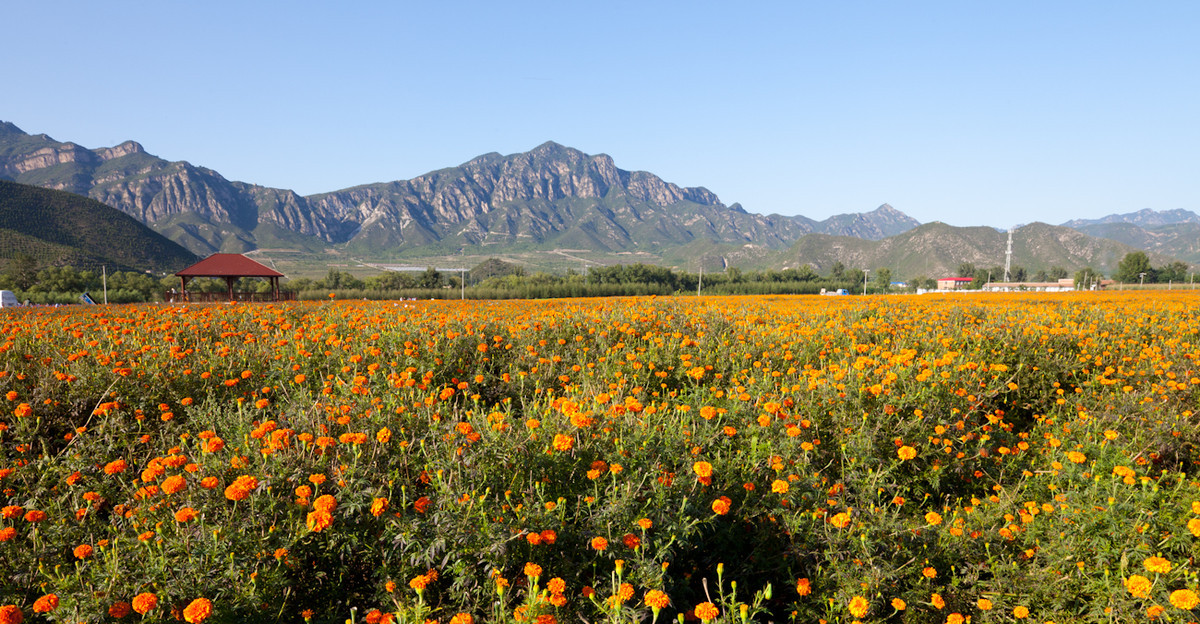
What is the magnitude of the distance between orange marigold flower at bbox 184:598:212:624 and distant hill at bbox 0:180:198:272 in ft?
355

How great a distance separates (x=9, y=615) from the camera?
1642 millimetres

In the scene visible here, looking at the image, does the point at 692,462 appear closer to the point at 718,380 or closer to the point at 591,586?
the point at 591,586

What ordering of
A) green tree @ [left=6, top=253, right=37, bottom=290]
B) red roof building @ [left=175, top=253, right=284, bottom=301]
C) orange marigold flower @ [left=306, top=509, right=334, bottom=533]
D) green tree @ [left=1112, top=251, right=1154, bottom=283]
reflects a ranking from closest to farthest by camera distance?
orange marigold flower @ [left=306, top=509, right=334, bottom=533]
red roof building @ [left=175, top=253, right=284, bottom=301]
green tree @ [left=6, top=253, right=37, bottom=290]
green tree @ [left=1112, top=251, right=1154, bottom=283]

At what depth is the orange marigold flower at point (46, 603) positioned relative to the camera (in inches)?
67.6

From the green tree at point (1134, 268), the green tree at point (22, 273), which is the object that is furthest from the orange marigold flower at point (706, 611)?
the green tree at point (1134, 268)

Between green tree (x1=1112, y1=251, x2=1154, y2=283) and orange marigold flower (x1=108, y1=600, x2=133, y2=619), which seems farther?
green tree (x1=1112, y1=251, x2=1154, y2=283)

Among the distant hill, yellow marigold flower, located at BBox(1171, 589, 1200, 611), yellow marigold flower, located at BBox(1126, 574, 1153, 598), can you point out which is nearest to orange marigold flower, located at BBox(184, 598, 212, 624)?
yellow marigold flower, located at BBox(1171, 589, 1200, 611)

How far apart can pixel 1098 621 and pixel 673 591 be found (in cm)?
199

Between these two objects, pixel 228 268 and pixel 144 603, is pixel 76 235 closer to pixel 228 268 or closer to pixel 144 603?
pixel 228 268

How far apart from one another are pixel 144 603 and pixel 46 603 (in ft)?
1.20

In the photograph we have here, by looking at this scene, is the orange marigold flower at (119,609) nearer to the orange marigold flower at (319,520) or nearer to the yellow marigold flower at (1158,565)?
the orange marigold flower at (319,520)

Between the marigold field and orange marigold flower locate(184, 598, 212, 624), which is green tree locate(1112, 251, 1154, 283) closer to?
the marigold field

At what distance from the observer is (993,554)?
3.00m

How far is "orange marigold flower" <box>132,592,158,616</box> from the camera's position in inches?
65.7
